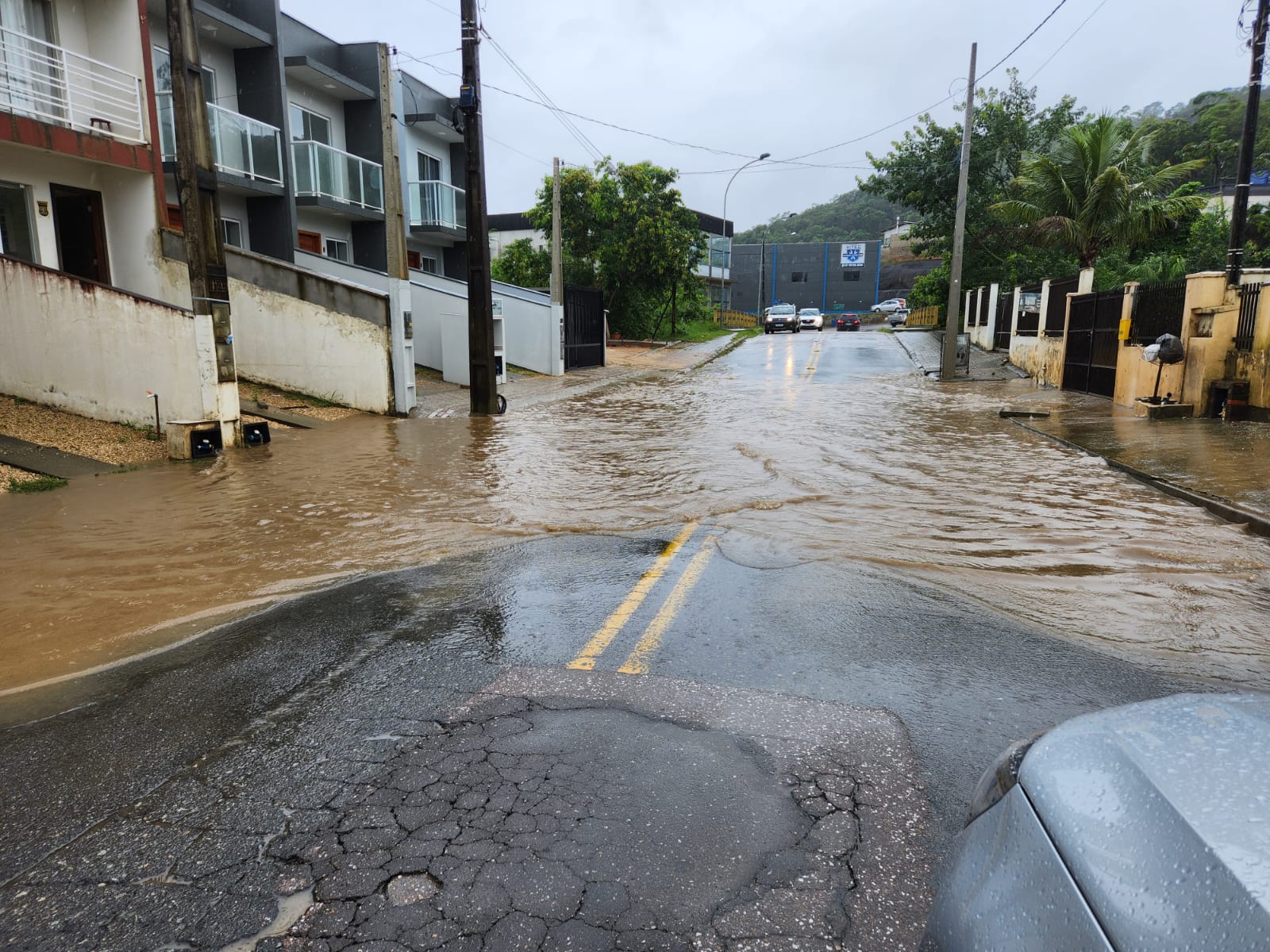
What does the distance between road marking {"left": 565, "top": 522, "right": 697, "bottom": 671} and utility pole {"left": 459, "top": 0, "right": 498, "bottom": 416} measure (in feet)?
34.8

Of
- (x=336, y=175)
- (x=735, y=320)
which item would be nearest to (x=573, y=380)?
(x=336, y=175)

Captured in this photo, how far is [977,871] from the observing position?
1.74 metres

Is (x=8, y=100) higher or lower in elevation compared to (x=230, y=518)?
higher

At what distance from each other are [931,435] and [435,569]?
962cm

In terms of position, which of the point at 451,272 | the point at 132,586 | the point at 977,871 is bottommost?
the point at 132,586

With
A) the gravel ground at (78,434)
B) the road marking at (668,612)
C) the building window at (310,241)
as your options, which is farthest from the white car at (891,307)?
the road marking at (668,612)

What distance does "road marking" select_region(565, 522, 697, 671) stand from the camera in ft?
14.9

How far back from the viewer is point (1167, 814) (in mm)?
1505

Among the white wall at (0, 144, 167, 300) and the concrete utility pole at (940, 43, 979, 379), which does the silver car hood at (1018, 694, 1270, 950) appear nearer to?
the white wall at (0, 144, 167, 300)

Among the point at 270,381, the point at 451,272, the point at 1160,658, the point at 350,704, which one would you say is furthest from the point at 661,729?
the point at 451,272

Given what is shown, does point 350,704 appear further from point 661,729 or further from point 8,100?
point 8,100

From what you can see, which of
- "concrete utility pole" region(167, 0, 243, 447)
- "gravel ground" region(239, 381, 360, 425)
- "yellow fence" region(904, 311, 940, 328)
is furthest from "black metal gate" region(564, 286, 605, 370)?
"yellow fence" region(904, 311, 940, 328)

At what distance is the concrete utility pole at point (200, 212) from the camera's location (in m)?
11.0

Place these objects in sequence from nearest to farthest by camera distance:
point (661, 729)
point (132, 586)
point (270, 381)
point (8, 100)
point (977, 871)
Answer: point (977, 871) < point (661, 729) < point (132, 586) < point (8, 100) < point (270, 381)
